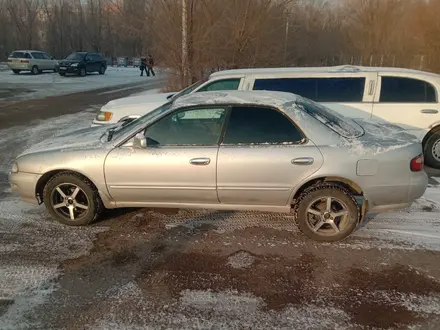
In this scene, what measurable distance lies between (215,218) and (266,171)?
3.32ft

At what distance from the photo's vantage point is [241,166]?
375 centimetres

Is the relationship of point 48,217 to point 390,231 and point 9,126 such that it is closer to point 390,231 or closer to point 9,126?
point 390,231

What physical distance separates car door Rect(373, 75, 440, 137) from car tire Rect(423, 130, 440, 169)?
226mm

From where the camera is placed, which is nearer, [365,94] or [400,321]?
[400,321]

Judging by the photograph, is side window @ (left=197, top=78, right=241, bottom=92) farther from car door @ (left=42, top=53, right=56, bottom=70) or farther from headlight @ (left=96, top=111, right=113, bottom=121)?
car door @ (left=42, top=53, right=56, bottom=70)

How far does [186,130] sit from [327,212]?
5.71 ft

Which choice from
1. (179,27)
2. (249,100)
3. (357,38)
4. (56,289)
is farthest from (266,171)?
(357,38)


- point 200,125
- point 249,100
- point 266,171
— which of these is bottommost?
point 266,171

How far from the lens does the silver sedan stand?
371 cm

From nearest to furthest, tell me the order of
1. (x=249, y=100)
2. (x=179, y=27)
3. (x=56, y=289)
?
(x=56, y=289)
(x=249, y=100)
(x=179, y=27)

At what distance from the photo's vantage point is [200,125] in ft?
13.2

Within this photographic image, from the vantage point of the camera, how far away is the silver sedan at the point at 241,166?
3705 millimetres

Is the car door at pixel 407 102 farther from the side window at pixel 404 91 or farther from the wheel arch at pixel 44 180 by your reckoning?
the wheel arch at pixel 44 180

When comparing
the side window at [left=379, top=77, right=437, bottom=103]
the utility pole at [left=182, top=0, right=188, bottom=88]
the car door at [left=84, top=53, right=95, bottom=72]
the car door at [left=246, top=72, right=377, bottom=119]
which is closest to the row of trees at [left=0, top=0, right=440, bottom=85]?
the utility pole at [left=182, top=0, right=188, bottom=88]
